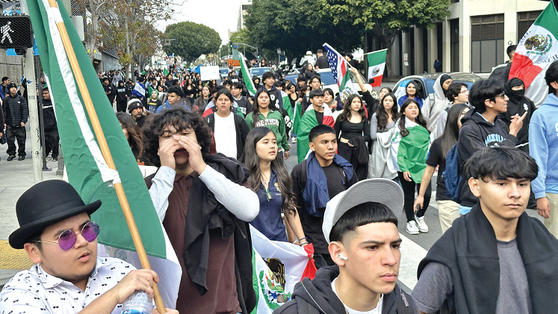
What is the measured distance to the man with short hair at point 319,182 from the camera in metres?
5.23

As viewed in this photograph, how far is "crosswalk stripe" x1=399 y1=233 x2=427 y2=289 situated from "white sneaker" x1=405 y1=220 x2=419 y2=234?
185 millimetres

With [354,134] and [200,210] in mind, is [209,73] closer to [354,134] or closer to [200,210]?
[354,134]

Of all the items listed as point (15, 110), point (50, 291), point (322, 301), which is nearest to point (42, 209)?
point (50, 291)

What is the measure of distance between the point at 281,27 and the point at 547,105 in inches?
2304

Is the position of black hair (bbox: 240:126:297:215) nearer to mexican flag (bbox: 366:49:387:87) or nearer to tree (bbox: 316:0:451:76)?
mexican flag (bbox: 366:49:387:87)

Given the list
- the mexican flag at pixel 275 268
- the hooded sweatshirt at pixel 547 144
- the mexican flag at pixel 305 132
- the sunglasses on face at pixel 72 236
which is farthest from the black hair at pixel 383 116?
the sunglasses on face at pixel 72 236

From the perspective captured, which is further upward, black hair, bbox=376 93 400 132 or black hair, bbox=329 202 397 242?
black hair, bbox=329 202 397 242

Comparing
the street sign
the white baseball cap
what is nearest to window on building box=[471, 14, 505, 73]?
the street sign

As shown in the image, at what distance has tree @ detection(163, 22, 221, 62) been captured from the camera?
142 metres

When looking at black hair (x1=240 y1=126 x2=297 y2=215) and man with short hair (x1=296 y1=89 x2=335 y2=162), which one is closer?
black hair (x1=240 y1=126 x2=297 y2=215)

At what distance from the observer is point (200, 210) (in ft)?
10.4

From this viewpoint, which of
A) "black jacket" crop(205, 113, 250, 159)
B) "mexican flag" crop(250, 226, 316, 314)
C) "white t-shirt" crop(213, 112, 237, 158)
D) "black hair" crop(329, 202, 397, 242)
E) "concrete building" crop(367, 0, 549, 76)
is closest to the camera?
"black hair" crop(329, 202, 397, 242)

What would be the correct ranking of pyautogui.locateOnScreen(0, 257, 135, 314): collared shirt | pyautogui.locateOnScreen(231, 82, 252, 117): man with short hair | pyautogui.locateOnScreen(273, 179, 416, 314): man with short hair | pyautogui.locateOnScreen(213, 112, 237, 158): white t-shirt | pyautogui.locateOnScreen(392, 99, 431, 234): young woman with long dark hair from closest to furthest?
pyautogui.locateOnScreen(0, 257, 135, 314): collared shirt
pyautogui.locateOnScreen(273, 179, 416, 314): man with short hair
pyautogui.locateOnScreen(392, 99, 431, 234): young woman with long dark hair
pyautogui.locateOnScreen(213, 112, 237, 158): white t-shirt
pyautogui.locateOnScreen(231, 82, 252, 117): man with short hair

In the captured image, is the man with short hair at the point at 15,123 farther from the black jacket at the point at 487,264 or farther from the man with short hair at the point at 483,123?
the black jacket at the point at 487,264
